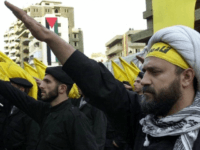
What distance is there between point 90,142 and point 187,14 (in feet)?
6.27

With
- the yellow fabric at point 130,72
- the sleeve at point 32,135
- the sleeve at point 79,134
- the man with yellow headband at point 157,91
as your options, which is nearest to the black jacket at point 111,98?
the man with yellow headband at point 157,91

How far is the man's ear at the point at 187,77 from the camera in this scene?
5.58 ft

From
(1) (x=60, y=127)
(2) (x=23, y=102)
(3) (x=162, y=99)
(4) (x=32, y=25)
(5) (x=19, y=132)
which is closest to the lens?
(4) (x=32, y=25)

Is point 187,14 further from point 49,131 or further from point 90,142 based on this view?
point 49,131

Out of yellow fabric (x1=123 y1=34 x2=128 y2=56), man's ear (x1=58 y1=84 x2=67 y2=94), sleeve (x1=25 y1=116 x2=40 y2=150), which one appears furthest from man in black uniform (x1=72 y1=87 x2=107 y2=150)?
yellow fabric (x1=123 y1=34 x2=128 y2=56)

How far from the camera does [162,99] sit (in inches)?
64.8

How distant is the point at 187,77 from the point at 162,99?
228 millimetres

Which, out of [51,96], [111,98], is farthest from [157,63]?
[51,96]

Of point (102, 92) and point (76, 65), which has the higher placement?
point (76, 65)

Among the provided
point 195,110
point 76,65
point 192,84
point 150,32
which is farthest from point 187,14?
point 150,32

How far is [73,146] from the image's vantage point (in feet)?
9.90

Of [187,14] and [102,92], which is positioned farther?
[187,14]

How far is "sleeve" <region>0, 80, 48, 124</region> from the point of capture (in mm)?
3482

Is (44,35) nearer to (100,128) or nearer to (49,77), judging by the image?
(49,77)
